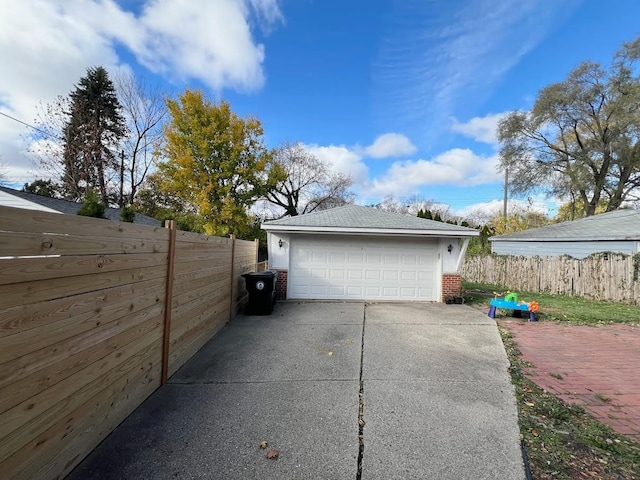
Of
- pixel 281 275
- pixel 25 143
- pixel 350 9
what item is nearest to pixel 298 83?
pixel 350 9

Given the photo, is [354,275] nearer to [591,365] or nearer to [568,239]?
[591,365]

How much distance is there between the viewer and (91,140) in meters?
21.4

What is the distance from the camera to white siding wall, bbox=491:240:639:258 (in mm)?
13282

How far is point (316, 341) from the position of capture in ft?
18.9

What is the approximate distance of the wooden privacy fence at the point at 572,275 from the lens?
10492 mm

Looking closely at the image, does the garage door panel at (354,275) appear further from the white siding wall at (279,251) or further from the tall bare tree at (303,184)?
the tall bare tree at (303,184)

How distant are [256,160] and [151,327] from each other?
18.3 m

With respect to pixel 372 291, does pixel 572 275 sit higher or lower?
higher

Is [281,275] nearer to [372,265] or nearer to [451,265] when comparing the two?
[372,265]

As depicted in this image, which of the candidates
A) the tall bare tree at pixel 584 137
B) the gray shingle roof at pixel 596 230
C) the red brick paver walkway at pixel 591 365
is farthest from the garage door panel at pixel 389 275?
the tall bare tree at pixel 584 137

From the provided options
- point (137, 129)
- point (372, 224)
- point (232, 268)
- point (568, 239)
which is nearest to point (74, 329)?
point (232, 268)

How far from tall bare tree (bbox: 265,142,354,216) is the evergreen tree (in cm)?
1144

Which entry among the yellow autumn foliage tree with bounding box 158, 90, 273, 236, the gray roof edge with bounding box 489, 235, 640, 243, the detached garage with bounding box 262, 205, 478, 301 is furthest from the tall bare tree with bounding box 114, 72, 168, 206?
the gray roof edge with bounding box 489, 235, 640, 243

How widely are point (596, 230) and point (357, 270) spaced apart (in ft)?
42.3
